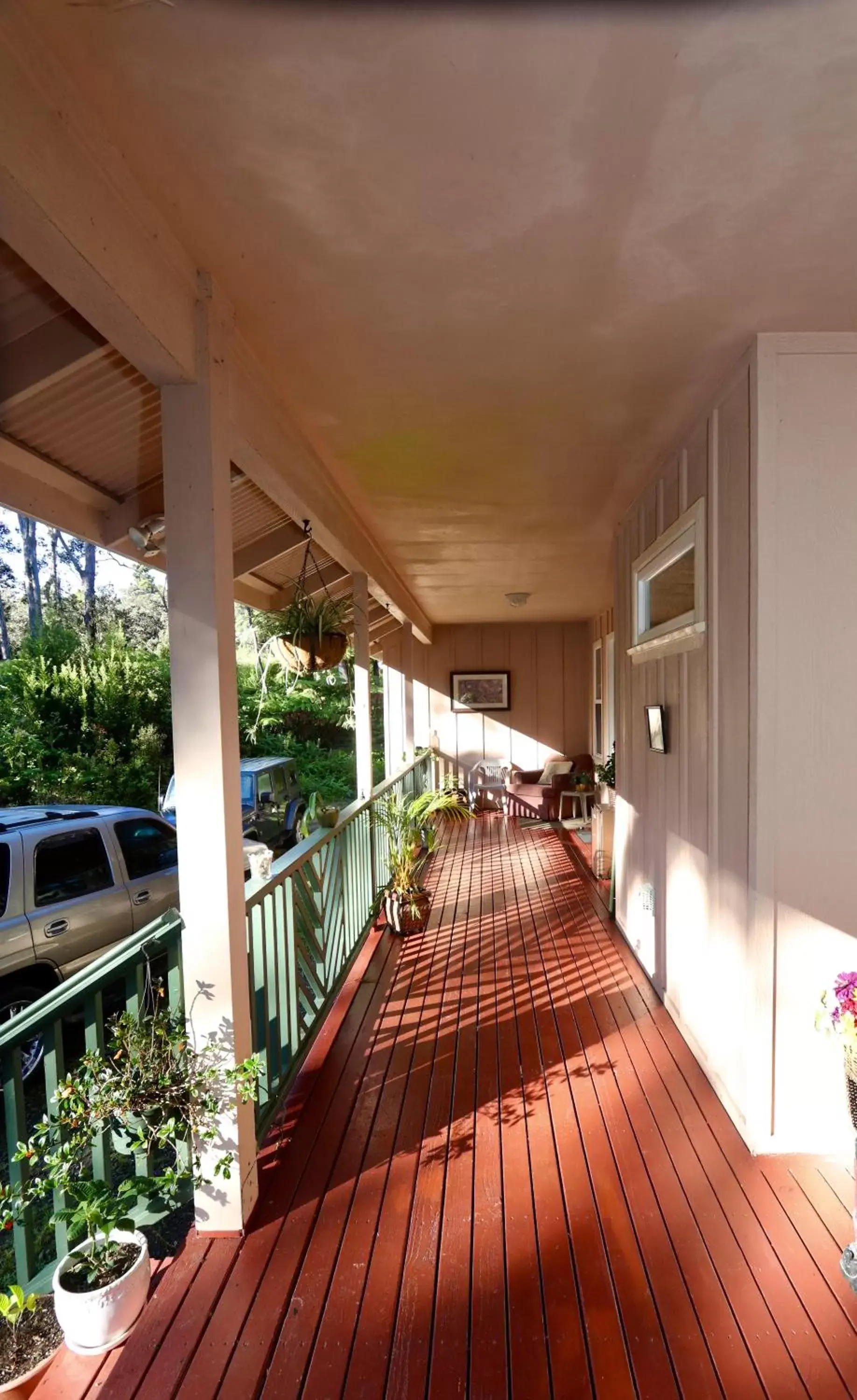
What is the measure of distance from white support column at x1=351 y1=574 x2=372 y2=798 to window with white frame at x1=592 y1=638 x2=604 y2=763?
438 centimetres

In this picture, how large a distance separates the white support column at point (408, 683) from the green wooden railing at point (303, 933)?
11.1 ft

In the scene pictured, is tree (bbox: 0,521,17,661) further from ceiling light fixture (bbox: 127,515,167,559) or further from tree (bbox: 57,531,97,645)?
ceiling light fixture (bbox: 127,515,167,559)

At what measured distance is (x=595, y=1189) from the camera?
6.67 feet

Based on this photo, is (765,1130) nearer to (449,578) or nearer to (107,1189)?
(107,1189)

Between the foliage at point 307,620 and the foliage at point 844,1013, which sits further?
the foliage at point 307,620

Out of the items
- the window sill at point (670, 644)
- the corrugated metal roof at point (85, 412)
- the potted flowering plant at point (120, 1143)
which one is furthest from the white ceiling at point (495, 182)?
the potted flowering plant at point (120, 1143)

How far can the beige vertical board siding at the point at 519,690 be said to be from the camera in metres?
9.59

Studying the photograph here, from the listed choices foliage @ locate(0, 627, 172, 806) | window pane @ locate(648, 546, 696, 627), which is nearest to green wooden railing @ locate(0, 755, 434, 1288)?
window pane @ locate(648, 546, 696, 627)

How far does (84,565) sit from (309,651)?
16.5 m

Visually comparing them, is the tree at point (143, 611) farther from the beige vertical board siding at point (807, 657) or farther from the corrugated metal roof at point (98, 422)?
the beige vertical board siding at point (807, 657)

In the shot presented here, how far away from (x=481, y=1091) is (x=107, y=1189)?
1.37 m

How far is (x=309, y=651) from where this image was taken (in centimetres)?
314

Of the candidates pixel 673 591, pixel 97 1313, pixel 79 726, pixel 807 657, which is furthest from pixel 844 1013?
pixel 79 726

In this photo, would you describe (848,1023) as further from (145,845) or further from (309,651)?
(145,845)
